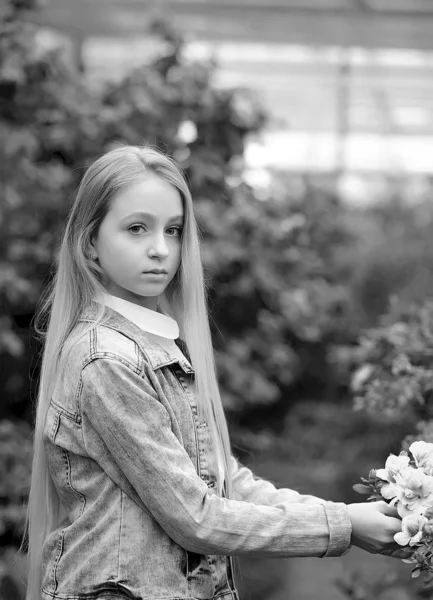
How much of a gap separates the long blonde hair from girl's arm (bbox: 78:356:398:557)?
0.48ft

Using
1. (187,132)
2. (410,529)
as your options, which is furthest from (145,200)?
(187,132)

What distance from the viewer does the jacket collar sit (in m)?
1.84

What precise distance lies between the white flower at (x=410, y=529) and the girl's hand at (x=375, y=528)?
0.13 ft

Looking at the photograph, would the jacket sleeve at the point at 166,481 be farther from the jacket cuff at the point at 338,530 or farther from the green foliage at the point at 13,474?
the green foliage at the point at 13,474

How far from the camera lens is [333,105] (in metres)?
9.98

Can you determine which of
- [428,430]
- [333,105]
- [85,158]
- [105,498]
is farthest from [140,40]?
[105,498]

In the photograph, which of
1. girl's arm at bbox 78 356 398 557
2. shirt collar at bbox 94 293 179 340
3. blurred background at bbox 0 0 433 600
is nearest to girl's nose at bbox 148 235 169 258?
shirt collar at bbox 94 293 179 340

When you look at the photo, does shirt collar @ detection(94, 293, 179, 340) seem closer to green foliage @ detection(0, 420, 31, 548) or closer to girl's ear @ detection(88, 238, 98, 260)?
girl's ear @ detection(88, 238, 98, 260)

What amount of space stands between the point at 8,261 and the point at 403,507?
288 cm

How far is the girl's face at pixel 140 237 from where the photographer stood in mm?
1867

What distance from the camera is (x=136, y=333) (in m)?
1.87

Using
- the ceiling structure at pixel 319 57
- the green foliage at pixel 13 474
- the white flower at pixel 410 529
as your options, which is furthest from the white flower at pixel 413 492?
the ceiling structure at pixel 319 57

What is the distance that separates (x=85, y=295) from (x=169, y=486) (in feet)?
1.44

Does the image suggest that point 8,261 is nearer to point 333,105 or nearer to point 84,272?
point 84,272
